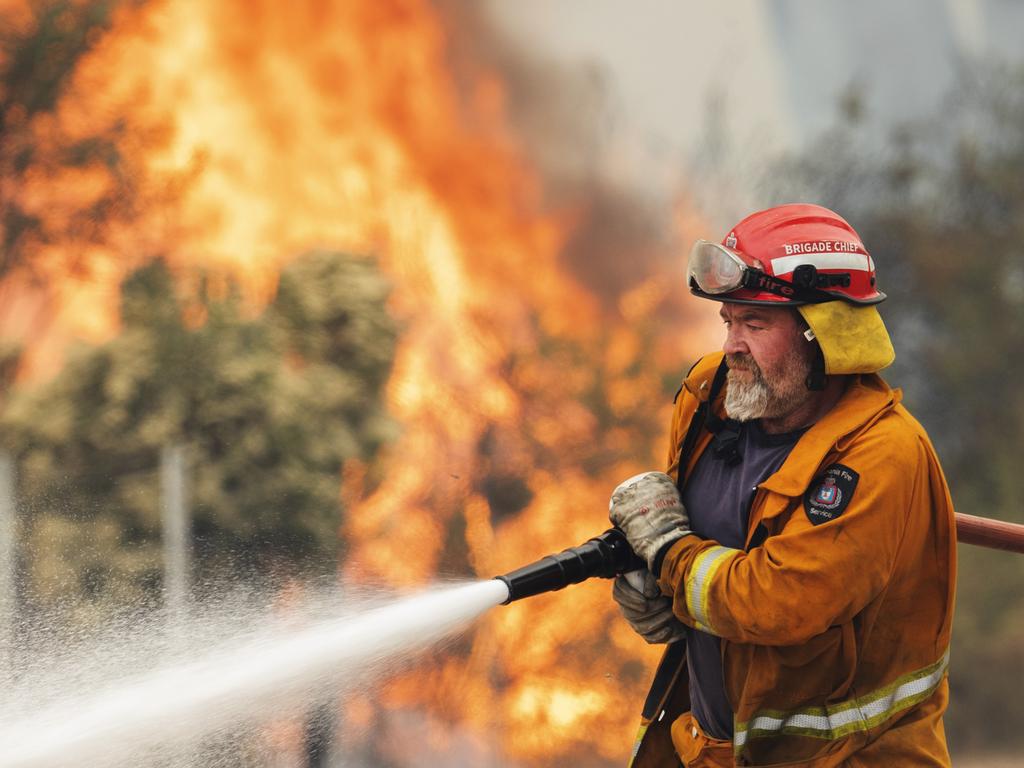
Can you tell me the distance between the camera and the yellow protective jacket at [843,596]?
8.03ft

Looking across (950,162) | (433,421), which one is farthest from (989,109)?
(433,421)

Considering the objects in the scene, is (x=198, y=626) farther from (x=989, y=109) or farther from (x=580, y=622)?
(x=989, y=109)

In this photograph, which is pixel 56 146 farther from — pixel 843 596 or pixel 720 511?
pixel 843 596

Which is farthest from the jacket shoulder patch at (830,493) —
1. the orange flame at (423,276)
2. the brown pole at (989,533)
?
the orange flame at (423,276)

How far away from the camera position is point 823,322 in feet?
8.86

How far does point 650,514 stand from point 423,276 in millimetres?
7022

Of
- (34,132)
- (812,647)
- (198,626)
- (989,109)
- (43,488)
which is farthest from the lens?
(989,109)

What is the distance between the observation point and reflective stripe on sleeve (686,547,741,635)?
2.55m

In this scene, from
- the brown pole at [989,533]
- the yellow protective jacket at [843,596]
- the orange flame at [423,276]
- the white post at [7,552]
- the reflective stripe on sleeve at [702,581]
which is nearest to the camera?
the yellow protective jacket at [843,596]

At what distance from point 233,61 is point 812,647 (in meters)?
8.27

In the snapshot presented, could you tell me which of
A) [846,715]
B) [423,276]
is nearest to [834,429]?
[846,715]

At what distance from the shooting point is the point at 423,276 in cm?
960

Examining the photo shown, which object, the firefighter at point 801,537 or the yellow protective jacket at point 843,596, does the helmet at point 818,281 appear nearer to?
the firefighter at point 801,537

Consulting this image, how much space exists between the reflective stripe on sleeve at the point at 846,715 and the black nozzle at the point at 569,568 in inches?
20.3
